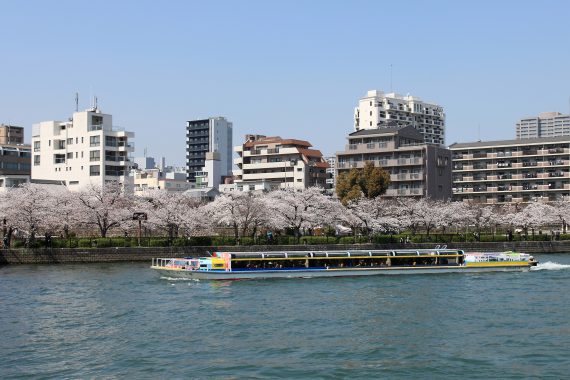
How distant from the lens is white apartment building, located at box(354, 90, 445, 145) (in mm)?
150000

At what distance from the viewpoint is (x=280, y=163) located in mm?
111812

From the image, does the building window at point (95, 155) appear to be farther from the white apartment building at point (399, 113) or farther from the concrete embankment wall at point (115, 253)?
the white apartment building at point (399, 113)

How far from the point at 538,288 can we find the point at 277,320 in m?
21.5

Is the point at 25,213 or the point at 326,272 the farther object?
the point at 25,213

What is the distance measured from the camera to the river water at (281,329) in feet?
82.7

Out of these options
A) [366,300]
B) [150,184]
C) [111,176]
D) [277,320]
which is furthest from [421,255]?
[150,184]

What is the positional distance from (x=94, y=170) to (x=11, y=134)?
171ft

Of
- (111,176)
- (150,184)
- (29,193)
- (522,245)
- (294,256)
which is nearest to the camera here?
(294,256)

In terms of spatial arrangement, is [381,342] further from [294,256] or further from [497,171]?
[497,171]

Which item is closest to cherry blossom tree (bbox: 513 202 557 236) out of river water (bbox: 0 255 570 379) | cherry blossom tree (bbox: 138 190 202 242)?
river water (bbox: 0 255 570 379)

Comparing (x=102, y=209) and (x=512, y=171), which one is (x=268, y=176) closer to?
(x=512, y=171)

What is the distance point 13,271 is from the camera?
56.5m

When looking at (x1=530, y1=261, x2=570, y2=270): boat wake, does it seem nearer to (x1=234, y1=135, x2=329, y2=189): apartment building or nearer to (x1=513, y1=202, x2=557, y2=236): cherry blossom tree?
(x1=513, y1=202, x2=557, y2=236): cherry blossom tree

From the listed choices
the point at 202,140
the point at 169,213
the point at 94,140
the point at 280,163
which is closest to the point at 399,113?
the point at 280,163
